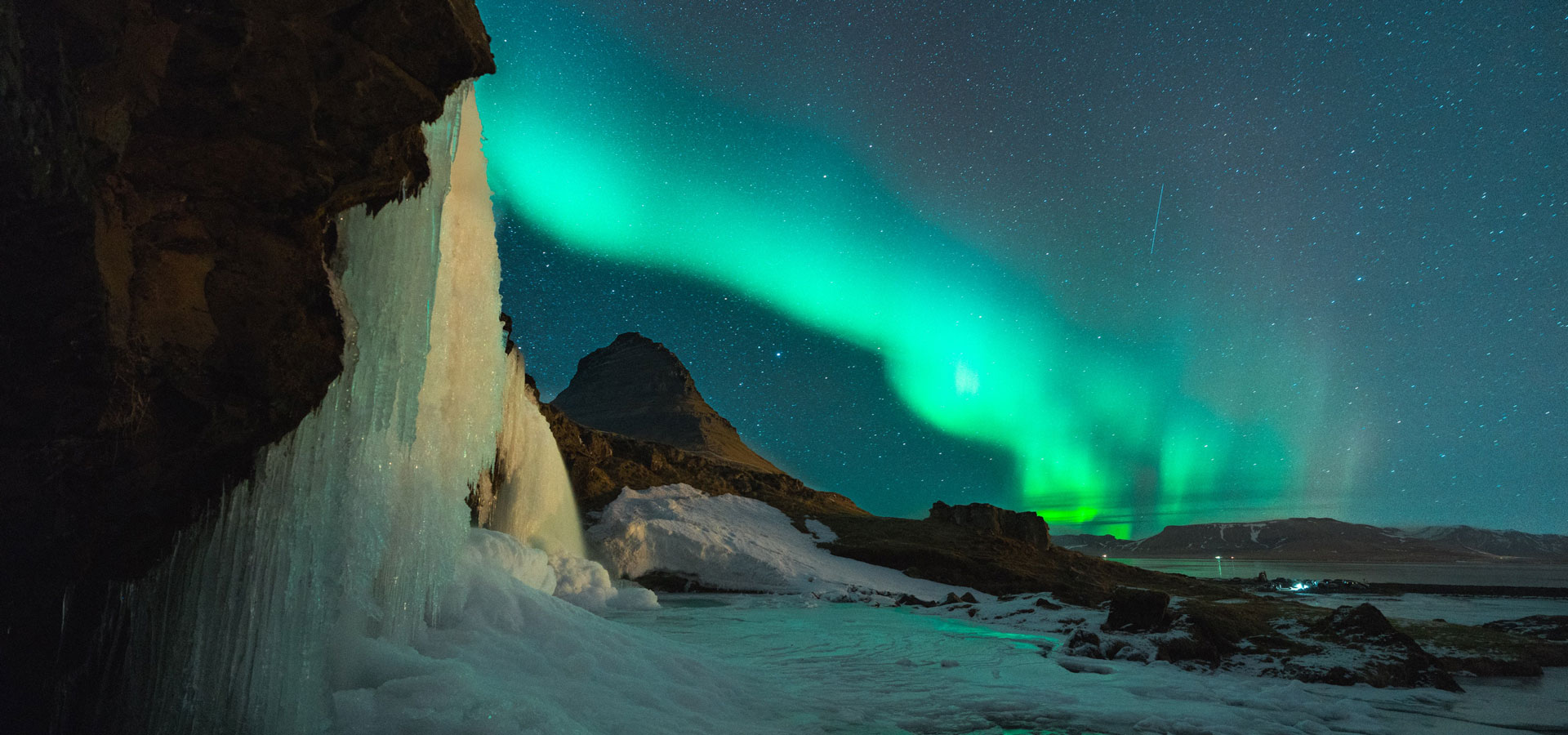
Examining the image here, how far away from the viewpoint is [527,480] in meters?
19.8

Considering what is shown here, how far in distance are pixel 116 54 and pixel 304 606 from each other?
335 centimetres

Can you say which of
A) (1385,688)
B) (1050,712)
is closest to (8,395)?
(1050,712)

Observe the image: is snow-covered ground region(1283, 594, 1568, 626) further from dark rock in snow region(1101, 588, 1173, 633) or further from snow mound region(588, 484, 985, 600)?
dark rock in snow region(1101, 588, 1173, 633)

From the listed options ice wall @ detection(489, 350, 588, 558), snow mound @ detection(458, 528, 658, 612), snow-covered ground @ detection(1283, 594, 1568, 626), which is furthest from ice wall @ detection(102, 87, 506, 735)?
snow-covered ground @ detection(1283, 594, 1568, 626)

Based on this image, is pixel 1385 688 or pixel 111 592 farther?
pixel 1385 688

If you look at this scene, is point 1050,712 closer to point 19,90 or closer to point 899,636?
point 899,636

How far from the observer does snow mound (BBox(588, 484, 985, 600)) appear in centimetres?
2091

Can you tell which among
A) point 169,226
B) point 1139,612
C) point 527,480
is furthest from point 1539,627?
point 527,480

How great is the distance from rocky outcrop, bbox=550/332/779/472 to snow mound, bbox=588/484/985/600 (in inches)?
1496

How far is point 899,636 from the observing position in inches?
463

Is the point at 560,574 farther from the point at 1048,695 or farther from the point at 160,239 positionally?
the point at 160,239

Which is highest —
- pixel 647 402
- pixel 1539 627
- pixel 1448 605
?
pixel 647 402

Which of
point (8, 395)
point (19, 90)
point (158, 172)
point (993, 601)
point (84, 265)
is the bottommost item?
point (993, 601)

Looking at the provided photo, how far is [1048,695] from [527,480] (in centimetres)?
1635
